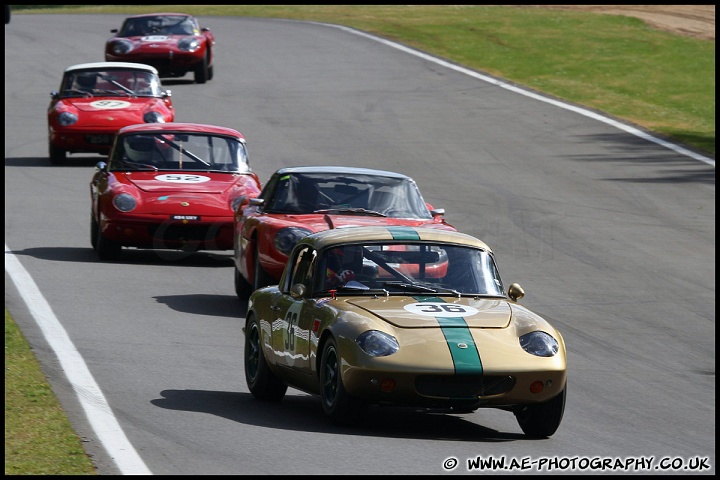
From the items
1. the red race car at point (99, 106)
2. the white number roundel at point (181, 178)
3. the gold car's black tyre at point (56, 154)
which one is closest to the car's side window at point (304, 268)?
the white number roundel at point (181, 178)

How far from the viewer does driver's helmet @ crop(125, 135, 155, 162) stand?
55.0 ft

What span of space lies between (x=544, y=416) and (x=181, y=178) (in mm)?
8419

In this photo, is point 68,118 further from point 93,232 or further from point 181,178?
point 181,178

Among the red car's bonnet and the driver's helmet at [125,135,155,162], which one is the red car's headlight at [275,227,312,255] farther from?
the driver's helmet at [125,135,155,162]

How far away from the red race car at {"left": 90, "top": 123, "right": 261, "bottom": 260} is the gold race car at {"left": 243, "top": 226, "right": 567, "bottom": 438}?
555 centimetres

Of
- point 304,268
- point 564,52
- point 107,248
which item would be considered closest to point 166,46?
point 564,52

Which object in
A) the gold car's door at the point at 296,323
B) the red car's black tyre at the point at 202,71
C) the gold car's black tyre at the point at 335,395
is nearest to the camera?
the gold car's black tyre at the point at 335,395

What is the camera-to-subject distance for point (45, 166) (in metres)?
23.7

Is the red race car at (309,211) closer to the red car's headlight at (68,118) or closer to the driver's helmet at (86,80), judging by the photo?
the red car's headlight at (68,118)

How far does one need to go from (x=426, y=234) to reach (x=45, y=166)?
49.4ft

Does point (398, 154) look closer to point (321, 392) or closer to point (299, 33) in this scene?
point (321, 392)

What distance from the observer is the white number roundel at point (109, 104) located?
2333 centimetres

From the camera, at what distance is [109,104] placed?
23.4m

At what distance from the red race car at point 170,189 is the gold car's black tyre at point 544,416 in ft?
22.7
